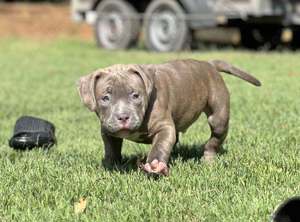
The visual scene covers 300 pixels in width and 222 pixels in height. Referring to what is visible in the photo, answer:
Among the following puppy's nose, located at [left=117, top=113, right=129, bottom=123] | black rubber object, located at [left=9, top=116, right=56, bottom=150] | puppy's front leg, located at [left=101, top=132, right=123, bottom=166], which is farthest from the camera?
black rubber object, located at [left=9, top=116, right=56, bottom=150]

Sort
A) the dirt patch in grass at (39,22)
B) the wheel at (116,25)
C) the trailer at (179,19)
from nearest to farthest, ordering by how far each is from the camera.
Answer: the trailer at (179,19) < the wheel at (116,25) < the dirt patch in grass at (39,22)

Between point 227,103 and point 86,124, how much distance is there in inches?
113

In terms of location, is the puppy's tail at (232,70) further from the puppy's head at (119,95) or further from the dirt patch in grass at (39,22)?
the dirt patch in grass at (39,22)

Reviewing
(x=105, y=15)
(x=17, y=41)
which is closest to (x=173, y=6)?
(x=105, y=15)

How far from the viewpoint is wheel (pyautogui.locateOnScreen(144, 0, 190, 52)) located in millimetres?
16469

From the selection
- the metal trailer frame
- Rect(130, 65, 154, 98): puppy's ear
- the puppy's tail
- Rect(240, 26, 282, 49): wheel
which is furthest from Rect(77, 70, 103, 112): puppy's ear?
Rect(240, 26, 282, 49): wheel

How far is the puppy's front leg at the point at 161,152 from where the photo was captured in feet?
16.8

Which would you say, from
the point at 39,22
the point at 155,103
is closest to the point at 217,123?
the point at 155,103

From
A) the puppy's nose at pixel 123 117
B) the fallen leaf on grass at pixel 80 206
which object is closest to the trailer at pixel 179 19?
the puppy's nose at pixel 123 117

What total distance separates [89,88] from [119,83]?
0.25 metres

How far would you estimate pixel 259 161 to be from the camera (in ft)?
18.2

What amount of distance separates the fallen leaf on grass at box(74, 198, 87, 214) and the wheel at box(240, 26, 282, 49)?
45.4 feet

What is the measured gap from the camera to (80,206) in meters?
4.55

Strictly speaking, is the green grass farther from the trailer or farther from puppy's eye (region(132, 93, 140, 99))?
the trailer
